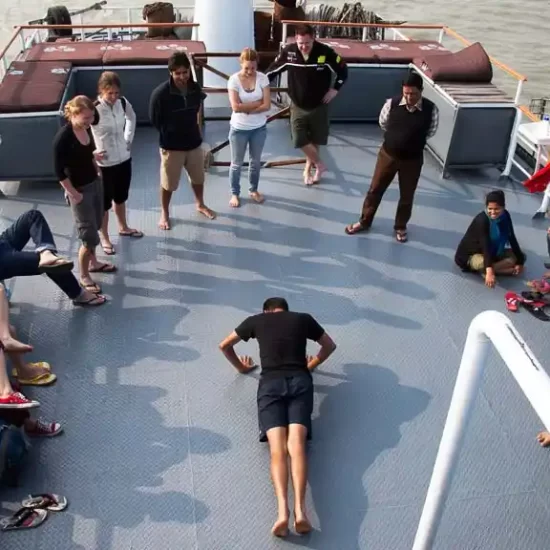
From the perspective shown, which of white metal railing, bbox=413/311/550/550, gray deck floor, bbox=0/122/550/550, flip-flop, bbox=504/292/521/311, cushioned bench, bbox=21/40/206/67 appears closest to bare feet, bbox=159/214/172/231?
gray deck floor, bbox=0/122/550/550

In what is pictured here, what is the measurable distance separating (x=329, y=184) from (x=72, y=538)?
15.2 feet

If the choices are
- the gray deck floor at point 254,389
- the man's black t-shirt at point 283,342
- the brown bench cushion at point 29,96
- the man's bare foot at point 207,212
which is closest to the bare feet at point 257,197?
the gray deck floor at point 254,389

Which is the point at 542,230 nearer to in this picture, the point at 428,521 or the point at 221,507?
the point at 221,507

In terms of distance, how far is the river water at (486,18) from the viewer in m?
21.8

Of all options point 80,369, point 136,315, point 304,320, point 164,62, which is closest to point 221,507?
point 304,320

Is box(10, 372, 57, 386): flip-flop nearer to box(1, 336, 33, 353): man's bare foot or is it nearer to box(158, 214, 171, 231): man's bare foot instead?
box(1, 336, 33, 353): man's bare foot

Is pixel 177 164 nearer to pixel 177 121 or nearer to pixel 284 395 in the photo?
pixel 177 121

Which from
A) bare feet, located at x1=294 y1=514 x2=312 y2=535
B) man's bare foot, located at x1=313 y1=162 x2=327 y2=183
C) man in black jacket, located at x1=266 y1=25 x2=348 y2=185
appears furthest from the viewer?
man's bare foot, located at x1=313 y1=162 x2=327 y2=183

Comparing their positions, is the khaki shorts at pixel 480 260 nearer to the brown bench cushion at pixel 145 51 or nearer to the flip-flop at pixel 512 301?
the flip-flop at pixel 512 301

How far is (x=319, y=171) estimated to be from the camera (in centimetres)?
709

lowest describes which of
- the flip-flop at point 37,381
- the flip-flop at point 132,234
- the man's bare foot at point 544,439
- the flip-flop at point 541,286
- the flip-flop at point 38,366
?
the flip-flop at point 37,381

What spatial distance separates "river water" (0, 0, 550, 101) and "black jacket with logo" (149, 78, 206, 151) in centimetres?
1721

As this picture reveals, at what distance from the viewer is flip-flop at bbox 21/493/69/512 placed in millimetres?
3625

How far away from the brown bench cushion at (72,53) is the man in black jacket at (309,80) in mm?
2519
